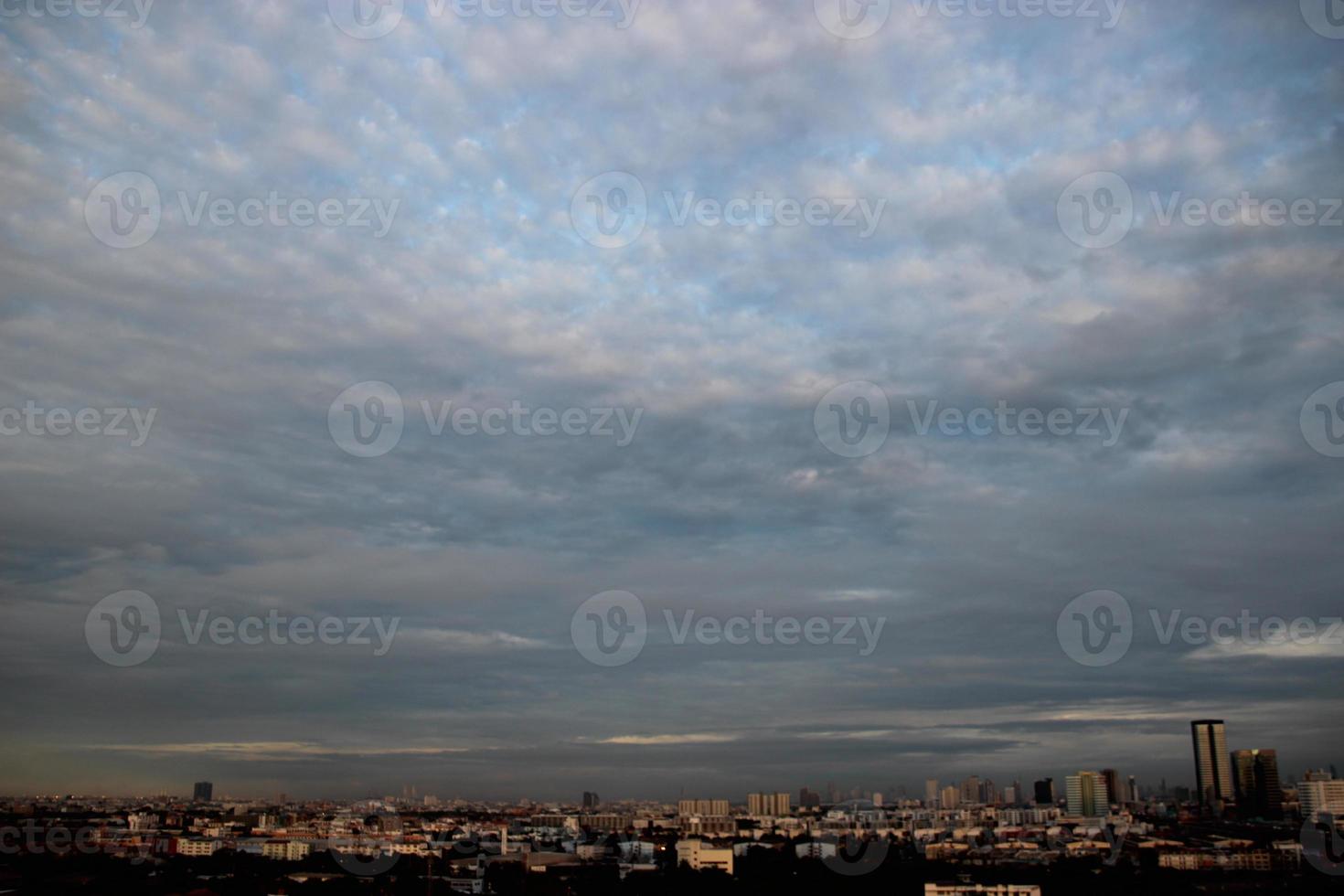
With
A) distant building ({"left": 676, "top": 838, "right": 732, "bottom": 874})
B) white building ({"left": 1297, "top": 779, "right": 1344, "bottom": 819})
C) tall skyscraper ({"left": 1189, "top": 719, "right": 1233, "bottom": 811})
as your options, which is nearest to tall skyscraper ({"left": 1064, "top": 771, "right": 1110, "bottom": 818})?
tall skyscraper ({"left": 1189, "top": 719, "right": 1233, "bottom": 811})

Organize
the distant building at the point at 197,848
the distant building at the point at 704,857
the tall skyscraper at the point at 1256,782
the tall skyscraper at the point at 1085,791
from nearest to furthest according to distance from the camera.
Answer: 1. the distant building at the point at 704,857
2. the distant building at the point at 197,848
3. the tall skyscraper at the point at 1256,782
4. the tall skyscraper at the point at 1085,791

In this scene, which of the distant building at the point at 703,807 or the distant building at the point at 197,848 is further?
the distant building at the point at 703,807

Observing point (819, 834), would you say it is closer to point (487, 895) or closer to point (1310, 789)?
point (1310, 789)

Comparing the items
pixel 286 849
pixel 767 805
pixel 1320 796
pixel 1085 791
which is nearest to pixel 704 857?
pixel 286 849

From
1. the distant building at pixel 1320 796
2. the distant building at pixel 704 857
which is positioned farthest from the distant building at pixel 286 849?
the distant building at pixel 1320 796

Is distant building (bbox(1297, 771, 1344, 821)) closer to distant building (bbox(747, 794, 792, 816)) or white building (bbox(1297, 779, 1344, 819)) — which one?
white building (bbox(1297, 779, 1344, 819))

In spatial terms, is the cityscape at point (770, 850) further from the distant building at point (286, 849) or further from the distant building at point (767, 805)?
the distant building at point (767, 805)

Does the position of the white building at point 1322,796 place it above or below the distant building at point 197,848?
above
